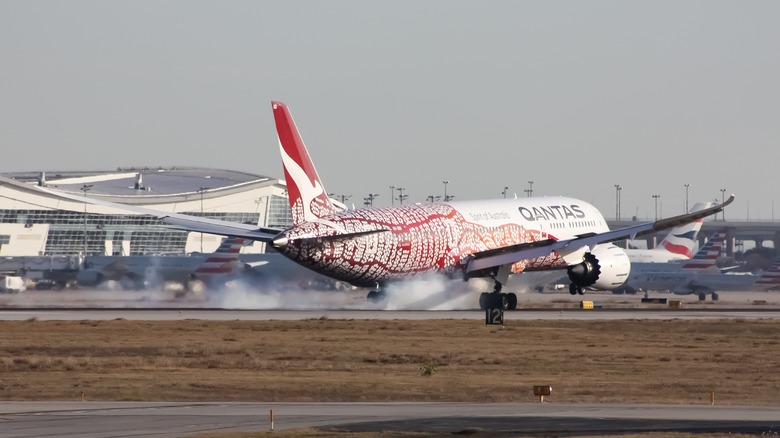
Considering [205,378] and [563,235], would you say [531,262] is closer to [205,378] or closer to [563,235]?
[563,235]

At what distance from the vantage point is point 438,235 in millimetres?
65438

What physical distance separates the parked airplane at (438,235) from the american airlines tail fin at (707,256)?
45827mm

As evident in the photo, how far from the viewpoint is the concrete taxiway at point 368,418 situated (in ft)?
81.2

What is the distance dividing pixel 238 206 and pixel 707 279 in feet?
252

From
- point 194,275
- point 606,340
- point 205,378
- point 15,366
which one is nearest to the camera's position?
point 205,378

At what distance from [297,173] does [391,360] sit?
16976 millimetres

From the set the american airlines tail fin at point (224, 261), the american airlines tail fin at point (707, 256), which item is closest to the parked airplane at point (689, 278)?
the american airlines tail fin at point (707, 256)

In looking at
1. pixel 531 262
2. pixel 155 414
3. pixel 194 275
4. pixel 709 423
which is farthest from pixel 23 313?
pixel 709 423

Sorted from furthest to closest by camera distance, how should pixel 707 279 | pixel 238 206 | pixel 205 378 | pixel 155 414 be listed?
pixel 238 206
pixel 707 279
pixel 205 378
pixel 155 414

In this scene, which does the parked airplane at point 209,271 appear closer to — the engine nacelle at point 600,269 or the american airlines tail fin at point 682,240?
the engine nacelle at point 600,269

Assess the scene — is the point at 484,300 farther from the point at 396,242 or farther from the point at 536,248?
the point at 396,242

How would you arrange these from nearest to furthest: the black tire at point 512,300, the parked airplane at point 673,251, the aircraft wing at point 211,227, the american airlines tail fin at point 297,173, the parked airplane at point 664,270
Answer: the american airlines tail fin at point 297,173, the aircraft wing at point 211,227, the black tire at point 512,300, the parked airplane at point 664,270, the parked airplane at point 673,251

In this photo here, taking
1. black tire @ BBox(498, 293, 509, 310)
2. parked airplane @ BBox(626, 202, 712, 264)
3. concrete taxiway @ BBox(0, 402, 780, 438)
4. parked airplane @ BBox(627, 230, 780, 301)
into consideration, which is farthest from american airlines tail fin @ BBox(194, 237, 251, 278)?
concrete taxiway @ BBox(0, 402, 780, 438)

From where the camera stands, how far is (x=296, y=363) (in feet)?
145
